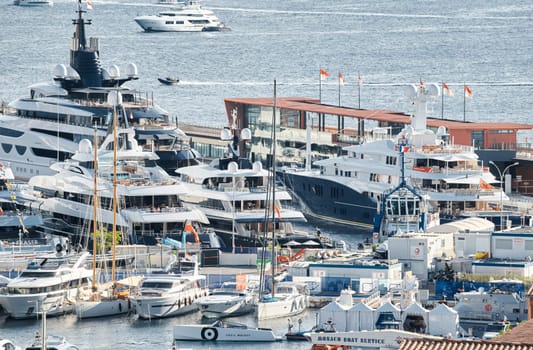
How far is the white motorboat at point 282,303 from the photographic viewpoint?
160 feet

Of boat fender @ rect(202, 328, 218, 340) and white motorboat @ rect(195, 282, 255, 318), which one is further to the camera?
white motorboat @ rect(195, 282, 255, 318)

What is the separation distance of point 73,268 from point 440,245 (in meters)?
9.82

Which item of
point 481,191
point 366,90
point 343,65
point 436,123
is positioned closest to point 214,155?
point 436,123

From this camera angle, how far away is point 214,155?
81.2 metres

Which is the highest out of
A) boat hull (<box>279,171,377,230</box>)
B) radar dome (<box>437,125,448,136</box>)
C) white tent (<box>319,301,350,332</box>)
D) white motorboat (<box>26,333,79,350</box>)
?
radar dome (<box>437,125,448,136</box>)

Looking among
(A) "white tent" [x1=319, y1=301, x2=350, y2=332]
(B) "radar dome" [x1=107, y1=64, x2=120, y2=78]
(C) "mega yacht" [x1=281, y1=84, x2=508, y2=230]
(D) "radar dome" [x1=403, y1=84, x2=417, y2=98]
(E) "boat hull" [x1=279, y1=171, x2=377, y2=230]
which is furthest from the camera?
(B) "radar dome" [x1=107, y1=64, x2=120, y2=78]

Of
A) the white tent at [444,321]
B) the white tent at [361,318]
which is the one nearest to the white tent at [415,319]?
the white tent at [444,321]

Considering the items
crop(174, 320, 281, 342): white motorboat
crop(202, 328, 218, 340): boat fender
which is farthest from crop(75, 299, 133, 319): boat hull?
crop(202, 328, 218, 340): boat fender

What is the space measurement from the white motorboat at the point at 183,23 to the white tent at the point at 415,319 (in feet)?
443

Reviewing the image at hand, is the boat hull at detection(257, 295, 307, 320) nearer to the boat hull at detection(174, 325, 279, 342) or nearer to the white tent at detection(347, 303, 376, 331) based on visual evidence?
the boat hull at detection(174, 325, 279, 342)

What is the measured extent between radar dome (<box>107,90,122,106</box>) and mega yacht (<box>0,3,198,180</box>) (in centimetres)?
91

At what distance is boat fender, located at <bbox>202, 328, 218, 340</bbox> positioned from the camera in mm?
46125

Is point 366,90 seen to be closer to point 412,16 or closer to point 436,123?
point 436,123

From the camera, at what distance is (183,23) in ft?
588
